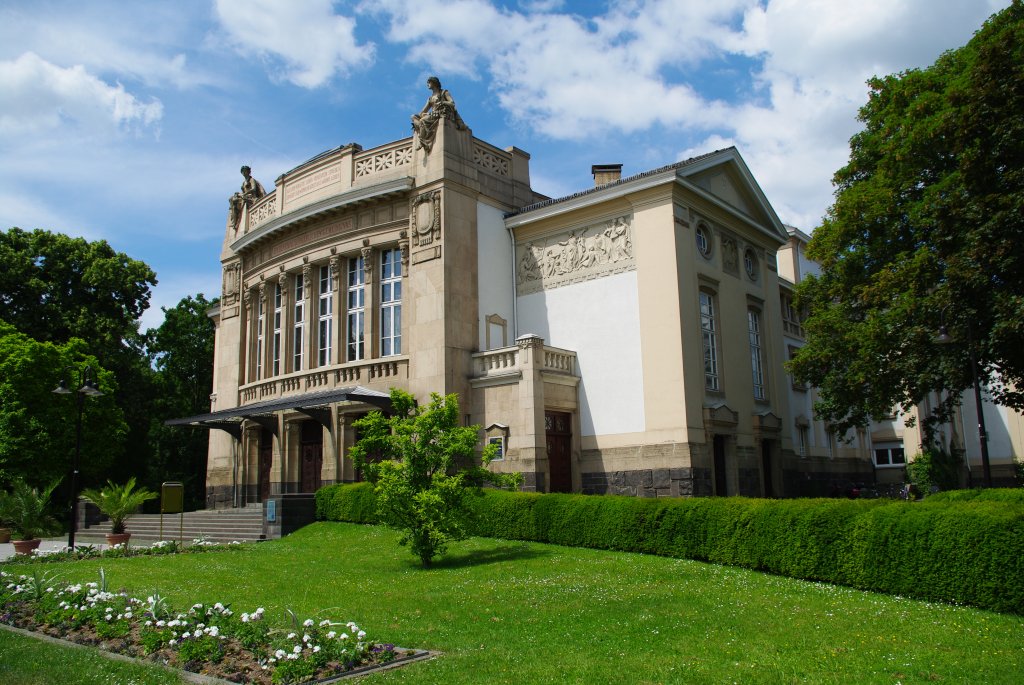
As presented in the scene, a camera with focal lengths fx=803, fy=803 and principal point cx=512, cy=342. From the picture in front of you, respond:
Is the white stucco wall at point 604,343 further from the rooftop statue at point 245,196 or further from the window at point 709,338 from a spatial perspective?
the rooftop statue at point 245,196

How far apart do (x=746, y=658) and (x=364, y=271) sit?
2235 cm

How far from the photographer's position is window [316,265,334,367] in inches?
1161

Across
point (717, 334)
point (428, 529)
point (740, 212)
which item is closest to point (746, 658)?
point (428, 529)

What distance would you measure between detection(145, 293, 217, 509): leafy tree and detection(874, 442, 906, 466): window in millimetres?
37439

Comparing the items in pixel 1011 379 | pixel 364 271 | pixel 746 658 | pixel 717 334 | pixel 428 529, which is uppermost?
pixel 364 271

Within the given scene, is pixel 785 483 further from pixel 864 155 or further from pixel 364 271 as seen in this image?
pixel 364 271

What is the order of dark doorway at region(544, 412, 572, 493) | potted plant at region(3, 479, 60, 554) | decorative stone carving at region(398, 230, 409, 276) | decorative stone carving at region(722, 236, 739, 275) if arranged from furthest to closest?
decorative stone carving at region(722, 236, 739, 275) → decorative stone carving at region(398, 230, 409, 276) → dark doorway at region(544, 412, 572, 493) → potted plant at region(3, 479, 60, 554)

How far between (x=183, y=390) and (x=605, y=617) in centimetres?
4195

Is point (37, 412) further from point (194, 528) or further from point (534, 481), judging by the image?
point (534, 481)

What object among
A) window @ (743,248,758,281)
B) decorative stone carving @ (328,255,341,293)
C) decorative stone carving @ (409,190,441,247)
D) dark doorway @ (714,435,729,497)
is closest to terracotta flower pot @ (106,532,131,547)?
decorative stone carving @ (328,255,341,293)

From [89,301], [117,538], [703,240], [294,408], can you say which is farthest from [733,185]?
[89,301]

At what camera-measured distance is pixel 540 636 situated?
9.48 meters

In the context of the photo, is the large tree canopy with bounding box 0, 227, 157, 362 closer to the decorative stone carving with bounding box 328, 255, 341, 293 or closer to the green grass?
the decorative stone carving with bounding box 328, 255, 341, 293

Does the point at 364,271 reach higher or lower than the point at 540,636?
higher
